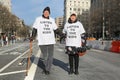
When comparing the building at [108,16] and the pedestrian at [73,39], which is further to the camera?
the building at [108,16]

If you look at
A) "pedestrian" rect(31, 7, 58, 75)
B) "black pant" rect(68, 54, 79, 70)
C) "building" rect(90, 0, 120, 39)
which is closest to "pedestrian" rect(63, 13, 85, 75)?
"black pant" rect(68, 54, 79, 70)

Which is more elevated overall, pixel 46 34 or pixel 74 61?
pixel 46 34

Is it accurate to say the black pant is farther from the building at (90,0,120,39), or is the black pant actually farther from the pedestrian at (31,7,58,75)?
the building at (90,0,120,39)

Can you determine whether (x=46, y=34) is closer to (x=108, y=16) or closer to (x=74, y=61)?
(x=74, y=61)

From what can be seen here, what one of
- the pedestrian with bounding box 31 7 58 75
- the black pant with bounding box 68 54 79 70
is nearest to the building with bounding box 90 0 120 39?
the black pant with bounding box 68 54 79 70

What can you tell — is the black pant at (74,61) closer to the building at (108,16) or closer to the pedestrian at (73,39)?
the pedestrian at (73,39)

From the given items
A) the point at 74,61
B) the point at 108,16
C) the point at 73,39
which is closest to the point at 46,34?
the point at 73,39

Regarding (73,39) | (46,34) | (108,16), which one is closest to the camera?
(73,39)

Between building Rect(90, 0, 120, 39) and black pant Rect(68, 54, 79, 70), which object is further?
building Rect(90, 0, 120, 39)

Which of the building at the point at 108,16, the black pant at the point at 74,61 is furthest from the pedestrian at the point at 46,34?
the building at the point at 108,16

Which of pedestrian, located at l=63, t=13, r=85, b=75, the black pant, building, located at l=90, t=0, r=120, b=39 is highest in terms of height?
building, located at l=90, t=0, r=120, b=39

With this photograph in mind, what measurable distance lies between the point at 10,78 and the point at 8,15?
4069 inches

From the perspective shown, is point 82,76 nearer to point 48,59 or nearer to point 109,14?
point 48,59

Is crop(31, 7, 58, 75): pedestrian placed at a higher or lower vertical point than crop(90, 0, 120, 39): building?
lower
